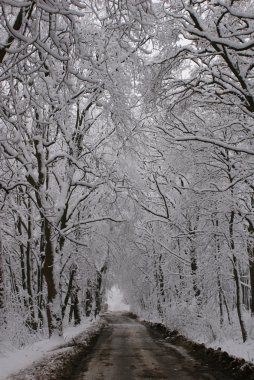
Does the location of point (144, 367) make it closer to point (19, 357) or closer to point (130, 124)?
point (19, 357)

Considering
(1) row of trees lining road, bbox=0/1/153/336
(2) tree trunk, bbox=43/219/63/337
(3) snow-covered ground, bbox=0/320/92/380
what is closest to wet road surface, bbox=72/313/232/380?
(3) snow-covered ground, bbox=0/320/92/380

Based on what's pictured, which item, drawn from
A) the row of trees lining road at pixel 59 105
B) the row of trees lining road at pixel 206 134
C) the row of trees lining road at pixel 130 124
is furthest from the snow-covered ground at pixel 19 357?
the row of trees lining road at pixel 206 134

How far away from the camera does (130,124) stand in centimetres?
960

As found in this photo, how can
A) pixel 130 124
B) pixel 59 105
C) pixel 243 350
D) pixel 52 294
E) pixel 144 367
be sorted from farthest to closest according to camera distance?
pixel 52 294, pixel 243 350, pixel 144 367, pixel 130 124, pixel 59 105

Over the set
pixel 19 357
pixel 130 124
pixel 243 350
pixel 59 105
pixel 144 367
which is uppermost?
pixel 130 124

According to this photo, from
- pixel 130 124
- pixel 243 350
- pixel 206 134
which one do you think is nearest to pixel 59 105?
pixel 130 124

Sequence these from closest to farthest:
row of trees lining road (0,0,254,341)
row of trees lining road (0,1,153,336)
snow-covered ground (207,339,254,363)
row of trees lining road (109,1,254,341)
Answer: row of trees lining road (0,1,153,336) → row of trees lining road (0,0,254,341) → row of trees lining road (109,1,254,341) → snow-covered ground (207,339,254,363)

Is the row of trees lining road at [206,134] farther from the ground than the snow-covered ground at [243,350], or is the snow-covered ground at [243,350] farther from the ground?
the row of trees lining road at [206,134]

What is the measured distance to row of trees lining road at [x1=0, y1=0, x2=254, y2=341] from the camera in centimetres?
568

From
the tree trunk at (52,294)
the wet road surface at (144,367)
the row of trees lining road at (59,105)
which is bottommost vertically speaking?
the wet road surface at (144,367)

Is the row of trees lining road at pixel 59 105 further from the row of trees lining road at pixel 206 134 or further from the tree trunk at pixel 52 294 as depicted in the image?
the row of trees lining road at pixel 206 134

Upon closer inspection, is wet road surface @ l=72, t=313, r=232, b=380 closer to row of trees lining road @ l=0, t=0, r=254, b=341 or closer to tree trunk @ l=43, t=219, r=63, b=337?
tree trunk @ l=43, t=219, r=63, b=337

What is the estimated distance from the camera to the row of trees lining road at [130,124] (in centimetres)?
A: 568

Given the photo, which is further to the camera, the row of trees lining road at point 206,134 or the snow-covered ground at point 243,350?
the snow-covered ground at point 243,350
